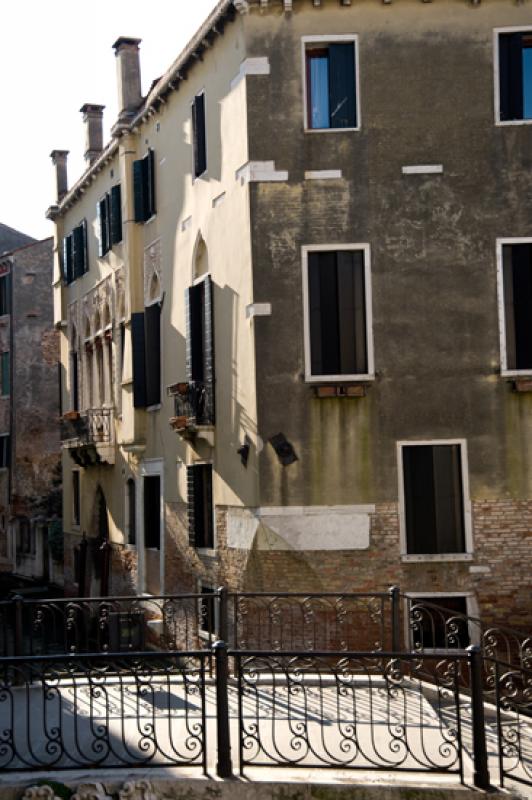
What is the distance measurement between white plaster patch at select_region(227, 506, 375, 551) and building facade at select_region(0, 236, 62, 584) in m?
21.7

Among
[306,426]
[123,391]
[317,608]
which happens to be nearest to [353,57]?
[306,426]

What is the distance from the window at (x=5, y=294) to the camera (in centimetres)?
3781

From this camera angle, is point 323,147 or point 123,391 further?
point 123,391

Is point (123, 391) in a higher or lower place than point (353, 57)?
lower

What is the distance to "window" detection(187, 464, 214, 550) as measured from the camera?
745 inches

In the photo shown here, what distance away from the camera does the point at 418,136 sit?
1605 centimetres

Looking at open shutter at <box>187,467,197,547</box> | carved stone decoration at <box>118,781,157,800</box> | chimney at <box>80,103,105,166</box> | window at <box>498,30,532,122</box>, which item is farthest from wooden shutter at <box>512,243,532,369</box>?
chimney at <box>80,103,105,166</box>

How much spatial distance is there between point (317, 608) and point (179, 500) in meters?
5.43

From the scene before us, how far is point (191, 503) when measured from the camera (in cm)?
1916

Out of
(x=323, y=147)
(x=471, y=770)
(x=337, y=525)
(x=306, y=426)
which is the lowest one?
(x=471, y=770)

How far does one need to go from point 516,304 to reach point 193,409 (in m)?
5.56

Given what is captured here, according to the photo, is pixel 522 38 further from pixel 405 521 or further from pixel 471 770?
pixel 471 770

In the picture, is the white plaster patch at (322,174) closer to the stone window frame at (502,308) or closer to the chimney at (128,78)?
the stone window frame at (502,308)

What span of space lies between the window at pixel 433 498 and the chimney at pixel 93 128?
1542 cm
